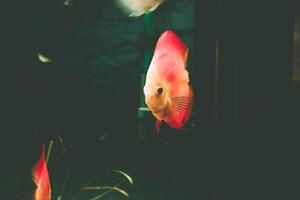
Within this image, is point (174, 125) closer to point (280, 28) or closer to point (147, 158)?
point (147, 158)

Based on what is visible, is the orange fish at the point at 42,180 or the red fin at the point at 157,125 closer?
the orange fish at the point at 42,180

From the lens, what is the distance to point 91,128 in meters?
3.12

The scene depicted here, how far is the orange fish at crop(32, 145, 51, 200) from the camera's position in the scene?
306 centimetres

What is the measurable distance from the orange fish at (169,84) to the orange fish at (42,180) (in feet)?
3.28

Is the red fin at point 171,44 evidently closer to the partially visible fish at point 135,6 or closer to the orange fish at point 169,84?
the orange fish at point 169,84

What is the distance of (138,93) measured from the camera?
313 cm

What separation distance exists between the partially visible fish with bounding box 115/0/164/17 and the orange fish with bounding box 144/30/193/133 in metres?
0.26

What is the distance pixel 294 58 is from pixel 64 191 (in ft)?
7.45

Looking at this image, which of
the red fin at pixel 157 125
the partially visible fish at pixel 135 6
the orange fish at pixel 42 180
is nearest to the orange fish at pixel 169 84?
the red fin at pixel 157 125

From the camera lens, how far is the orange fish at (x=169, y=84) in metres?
3.13

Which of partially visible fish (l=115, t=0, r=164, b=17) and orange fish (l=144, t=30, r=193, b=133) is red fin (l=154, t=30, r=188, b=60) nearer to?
orange fish (l=144, t=30, r=193, b=133)

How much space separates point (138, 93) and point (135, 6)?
2.40 ft

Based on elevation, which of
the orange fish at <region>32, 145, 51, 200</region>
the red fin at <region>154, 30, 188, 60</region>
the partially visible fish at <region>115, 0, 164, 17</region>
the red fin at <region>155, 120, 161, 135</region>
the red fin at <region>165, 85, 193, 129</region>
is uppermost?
the partially visible fish at <region>115, 0, 164, 17</region>

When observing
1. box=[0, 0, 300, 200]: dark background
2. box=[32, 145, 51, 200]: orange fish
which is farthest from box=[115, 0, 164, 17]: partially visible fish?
box=[32, 145, 51, 200]: orange fish
